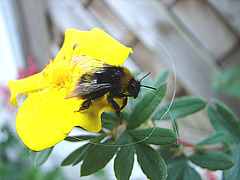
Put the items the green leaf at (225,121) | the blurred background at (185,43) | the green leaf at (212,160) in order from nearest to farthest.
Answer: the green leaf at (212,160)
the green leaf at (225,121)
the blurred background at (185,43)

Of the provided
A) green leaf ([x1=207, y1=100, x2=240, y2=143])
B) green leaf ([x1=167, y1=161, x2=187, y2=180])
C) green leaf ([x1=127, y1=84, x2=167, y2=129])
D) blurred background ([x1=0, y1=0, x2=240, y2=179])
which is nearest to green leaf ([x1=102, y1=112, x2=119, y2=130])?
green leaf ([x1=127, y1=84, x2=167, y2=129])

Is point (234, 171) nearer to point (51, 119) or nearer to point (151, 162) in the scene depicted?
point (151, 162)

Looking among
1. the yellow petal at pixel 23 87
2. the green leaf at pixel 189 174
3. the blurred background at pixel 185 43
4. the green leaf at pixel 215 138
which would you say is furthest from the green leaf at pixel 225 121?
the blurred background at pixel 185 43

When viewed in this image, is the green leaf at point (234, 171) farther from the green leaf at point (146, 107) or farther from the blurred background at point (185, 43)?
the blurred background at point (185, 43)

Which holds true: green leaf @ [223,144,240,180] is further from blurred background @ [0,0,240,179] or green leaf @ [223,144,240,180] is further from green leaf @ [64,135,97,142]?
blurred background @ [0,0,240,179]

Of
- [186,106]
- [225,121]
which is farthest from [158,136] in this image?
[225,121]

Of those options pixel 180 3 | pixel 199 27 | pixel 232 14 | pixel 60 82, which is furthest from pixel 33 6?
pixel 60 82

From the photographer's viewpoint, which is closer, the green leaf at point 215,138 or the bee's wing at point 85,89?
the bee's wing at point 85,89
